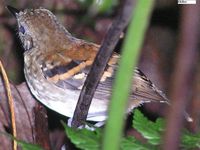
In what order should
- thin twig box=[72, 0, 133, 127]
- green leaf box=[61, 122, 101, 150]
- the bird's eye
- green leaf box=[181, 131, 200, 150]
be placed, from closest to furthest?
thin twig box=[72, 0, 133, 127], green leaf box=[61, 122, 101, 150], green leaf box=[181, 131, 200, 150], the bird's eye

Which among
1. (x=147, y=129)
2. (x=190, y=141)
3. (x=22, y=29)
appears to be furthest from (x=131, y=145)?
(x=22, y=29)

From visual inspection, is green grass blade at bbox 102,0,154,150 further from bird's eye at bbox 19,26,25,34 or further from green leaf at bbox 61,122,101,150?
bird's eye at bbox 19,26,25,34

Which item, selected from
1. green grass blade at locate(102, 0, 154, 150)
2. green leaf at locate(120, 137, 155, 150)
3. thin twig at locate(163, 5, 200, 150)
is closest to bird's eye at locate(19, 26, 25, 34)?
green leaf at locate(120, 137, 155, 150)

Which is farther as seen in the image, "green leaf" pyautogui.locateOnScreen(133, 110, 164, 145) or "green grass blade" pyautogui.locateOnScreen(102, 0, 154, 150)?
"green leaf" pyautogui.locateOnScreen(133, 110, 164, 145)

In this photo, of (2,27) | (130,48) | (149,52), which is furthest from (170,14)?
(130,48)

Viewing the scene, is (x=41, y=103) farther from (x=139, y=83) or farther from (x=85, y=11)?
(x=85, y=11)

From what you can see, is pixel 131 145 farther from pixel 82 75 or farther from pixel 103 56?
pixel 82 75

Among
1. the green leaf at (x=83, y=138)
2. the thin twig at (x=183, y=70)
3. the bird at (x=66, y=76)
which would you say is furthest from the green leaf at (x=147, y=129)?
the thin twig at (x=183, y=70)
